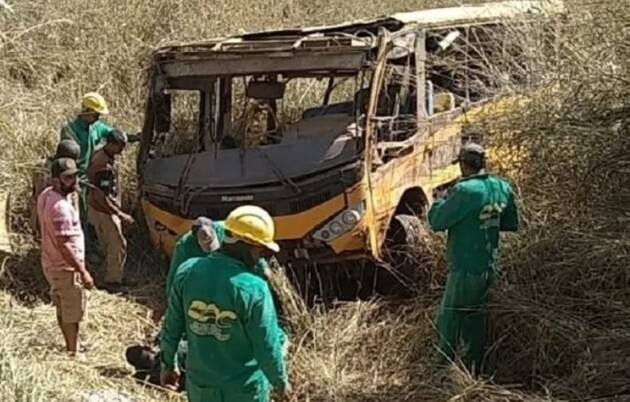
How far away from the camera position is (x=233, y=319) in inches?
203

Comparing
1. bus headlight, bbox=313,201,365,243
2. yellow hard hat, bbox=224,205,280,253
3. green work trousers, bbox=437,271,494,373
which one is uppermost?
yellow hard hat, bbox=224,205,280,253

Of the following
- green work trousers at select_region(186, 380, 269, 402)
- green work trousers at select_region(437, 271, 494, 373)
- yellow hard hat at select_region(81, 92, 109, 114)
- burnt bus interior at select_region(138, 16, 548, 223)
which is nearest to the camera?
green work trousers at select_region(186, 380, 269, 402)

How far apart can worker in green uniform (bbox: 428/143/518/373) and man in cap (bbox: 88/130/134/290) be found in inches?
125

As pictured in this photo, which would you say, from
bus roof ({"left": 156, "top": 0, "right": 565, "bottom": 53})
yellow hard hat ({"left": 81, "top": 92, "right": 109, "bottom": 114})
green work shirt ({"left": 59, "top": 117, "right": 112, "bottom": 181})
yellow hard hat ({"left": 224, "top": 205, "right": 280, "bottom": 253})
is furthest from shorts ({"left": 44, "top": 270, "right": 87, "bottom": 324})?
yellow hard hat ({"left": 224, "top": 205, "right": 280, "bottom": 253})

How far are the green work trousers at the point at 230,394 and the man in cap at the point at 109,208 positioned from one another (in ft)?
12.9

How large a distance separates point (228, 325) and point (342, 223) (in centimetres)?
294

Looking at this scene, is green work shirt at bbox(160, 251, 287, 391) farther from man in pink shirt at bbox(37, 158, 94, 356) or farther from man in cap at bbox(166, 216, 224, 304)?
man in pink shirt at bbox(37, 158, 94, 356)


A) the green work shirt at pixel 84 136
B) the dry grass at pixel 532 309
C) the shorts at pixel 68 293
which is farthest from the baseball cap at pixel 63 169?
the green work shirt at pixel 84 136

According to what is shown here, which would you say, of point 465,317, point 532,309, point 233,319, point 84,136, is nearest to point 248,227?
point 233,319

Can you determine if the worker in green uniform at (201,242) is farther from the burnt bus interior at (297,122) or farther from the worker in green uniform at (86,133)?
the worker in green uniform at (86,133)

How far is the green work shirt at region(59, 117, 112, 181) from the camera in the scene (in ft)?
31.2

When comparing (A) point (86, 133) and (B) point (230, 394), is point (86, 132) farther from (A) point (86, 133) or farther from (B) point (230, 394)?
(B) point (230, 394)

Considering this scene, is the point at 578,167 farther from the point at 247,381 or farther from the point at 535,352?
the point at 247,381

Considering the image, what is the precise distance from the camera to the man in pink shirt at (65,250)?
290 inches
